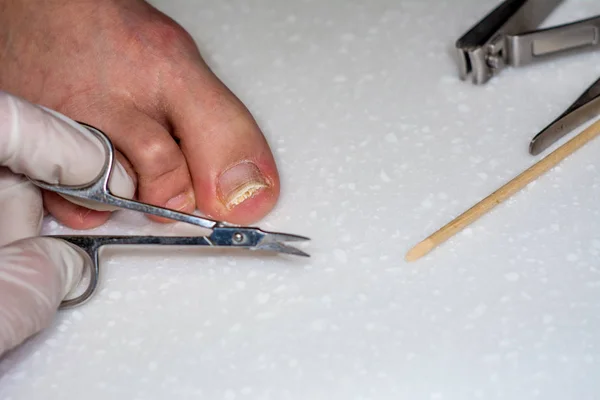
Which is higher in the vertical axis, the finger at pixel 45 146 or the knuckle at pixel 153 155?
the finger at pixel 45 146

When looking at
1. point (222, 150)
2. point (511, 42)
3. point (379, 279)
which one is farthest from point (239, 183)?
point (511, 42)

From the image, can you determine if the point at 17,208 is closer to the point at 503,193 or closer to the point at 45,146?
the point at 45,146

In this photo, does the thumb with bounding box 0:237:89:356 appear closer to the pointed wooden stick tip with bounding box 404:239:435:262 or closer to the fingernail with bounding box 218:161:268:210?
the fingernail with bounding box 218:161:268:210

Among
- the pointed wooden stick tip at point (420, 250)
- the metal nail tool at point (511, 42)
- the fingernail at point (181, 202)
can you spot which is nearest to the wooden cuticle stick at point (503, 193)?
the pointed wooden stick tip at point (420, 250)

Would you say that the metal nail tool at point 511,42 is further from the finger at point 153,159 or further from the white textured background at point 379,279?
the finger at point 153,159

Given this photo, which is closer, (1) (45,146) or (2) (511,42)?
(1) (45,146)
